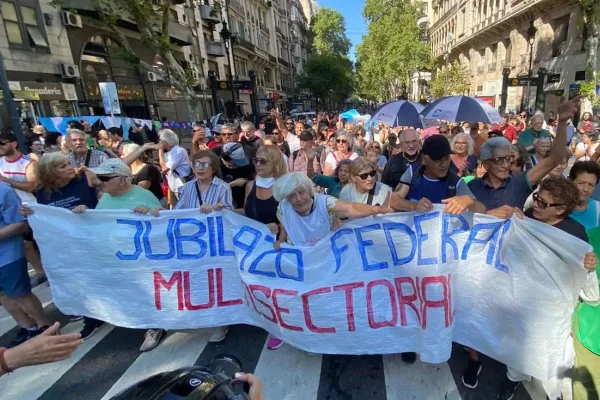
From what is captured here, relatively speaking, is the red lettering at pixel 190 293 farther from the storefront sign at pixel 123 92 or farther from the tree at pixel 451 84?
the tree at pixel 451 84

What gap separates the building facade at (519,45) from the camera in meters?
23.2

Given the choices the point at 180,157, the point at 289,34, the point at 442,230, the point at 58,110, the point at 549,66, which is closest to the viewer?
the point at 442,230

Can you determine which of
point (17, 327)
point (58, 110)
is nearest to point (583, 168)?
point (17, 327)

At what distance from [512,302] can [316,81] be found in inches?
2404

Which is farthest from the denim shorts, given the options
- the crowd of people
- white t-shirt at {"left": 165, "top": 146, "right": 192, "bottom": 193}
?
white t-shirt at {"left": 165, "top": 146, "right": 192, "bottom": 193}

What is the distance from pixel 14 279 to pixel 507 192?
447cm

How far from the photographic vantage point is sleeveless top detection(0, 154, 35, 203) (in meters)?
4.45

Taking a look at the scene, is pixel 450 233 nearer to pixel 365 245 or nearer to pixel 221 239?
pixel 365 245

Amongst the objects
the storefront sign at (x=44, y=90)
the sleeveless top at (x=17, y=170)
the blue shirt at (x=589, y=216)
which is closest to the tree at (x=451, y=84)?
the storefront sign at (x=44, y=90)

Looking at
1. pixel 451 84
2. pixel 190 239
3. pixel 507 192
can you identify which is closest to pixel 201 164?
pixel 190 239

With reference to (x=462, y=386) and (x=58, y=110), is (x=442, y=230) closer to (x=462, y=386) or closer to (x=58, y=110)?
(x=462, y=386)

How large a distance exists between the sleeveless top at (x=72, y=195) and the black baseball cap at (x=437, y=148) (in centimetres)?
342

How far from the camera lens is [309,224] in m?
2.81

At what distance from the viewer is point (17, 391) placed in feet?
9.57
